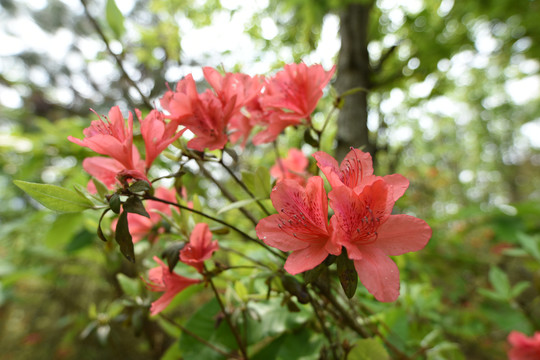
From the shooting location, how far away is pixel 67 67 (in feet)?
23.4

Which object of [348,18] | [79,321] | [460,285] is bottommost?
[460,285]

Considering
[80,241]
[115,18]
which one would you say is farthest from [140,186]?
[80,241]

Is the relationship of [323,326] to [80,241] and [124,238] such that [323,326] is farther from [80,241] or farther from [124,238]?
[80,241]

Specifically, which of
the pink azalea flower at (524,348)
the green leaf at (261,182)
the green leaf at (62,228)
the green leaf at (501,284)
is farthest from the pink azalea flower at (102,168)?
the green leaf at (501,284)

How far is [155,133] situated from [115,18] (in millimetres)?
543

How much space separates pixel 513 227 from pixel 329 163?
48.9 inches

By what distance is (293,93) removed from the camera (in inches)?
22.6

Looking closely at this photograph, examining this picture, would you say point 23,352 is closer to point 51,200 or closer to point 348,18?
point 51,200

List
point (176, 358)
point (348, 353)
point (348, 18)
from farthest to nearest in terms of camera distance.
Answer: point (348, 18)
point (176, 358)
point (348, 353)

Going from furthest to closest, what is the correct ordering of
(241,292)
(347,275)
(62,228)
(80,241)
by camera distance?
1. (80,241)
2. (62,228)
3. (241,292)
4. (347,275)

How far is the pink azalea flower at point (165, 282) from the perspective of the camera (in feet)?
1.85

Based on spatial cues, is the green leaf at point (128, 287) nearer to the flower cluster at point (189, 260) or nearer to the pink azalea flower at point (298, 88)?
the flower cluster at point (189, 260)

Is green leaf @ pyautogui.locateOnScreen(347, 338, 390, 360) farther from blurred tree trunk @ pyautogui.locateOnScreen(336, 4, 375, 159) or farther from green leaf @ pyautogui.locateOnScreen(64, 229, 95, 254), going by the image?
green leaf @ pyautogui.locateOnScreen(64, 229, 95, 254)

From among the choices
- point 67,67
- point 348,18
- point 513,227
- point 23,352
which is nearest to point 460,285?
point 513,227
